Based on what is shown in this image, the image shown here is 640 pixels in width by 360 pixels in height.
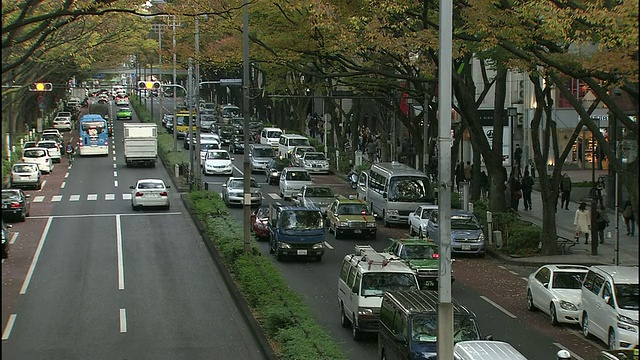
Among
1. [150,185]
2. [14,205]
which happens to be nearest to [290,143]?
[150,185]

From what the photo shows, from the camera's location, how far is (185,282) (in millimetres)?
28734

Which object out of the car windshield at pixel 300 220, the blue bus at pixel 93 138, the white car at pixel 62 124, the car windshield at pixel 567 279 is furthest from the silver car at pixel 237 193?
the white car at pixel 62 124

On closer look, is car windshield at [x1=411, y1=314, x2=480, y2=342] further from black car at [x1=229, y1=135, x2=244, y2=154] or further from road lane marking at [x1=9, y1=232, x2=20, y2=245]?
black car at [x1=229, y1=135, x2=244, y2=154]

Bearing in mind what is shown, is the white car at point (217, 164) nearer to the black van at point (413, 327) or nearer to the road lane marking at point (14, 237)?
the road lane marking at point (14, 237)

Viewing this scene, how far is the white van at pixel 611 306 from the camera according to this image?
19031mm

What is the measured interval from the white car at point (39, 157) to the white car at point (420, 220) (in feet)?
100

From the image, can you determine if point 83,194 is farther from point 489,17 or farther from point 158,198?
point 489,17

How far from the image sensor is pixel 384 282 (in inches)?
→ 837

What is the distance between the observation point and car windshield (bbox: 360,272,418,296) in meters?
20.9

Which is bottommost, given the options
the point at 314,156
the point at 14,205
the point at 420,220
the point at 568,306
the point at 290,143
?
the point at 568,306

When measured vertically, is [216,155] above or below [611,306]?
above

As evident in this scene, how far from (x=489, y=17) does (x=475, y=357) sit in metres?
8.77

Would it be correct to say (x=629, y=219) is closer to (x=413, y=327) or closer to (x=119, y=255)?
(x=119, y=255)

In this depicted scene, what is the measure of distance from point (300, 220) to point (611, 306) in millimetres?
14493
